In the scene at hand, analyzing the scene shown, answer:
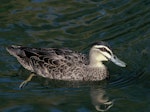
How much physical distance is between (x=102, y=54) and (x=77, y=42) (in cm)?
214

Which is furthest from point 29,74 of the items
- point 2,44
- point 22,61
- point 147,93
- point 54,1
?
point 54,1

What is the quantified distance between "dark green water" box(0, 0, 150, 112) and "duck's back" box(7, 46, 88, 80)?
0.26 meters

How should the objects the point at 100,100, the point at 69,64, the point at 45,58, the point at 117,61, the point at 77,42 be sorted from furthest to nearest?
the point at 77,42 → the point at 45,58 → the point at 69,64 → the point at 117,61 → the point at 100,100

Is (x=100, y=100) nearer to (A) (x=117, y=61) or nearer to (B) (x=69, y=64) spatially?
(A) (x=117, y=61)

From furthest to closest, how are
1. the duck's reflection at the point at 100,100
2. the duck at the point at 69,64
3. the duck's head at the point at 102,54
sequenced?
the duck at the point at 69,64 < the duck's head at the point at 102,54 < the duck's reflection at the point at 100,100

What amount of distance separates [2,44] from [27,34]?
93 centimetres

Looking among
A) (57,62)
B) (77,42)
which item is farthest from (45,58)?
(77,42)

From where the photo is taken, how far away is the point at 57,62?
1427cm

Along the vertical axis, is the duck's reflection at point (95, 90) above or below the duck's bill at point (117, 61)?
below

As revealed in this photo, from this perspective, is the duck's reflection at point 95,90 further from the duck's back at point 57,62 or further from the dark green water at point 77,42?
the duck's back at point 57,62

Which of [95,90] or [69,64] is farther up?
[69,64]

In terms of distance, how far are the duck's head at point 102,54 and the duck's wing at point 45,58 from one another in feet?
1.03

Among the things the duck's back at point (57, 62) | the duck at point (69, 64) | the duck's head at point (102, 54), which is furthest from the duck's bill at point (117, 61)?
the duck's back at point (57, 62)

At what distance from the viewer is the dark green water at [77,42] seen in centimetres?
1285
